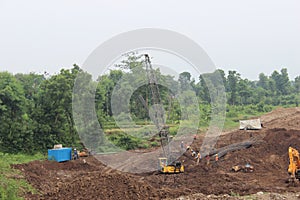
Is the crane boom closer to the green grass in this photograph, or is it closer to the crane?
the crane

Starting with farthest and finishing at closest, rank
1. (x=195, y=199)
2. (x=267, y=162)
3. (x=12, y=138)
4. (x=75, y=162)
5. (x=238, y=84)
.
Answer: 1. (x=238, y=84)
2. (x=12, y=138)
3. (x=75, y=162)
4. (x=267, y=162)
5. (x=195, y=199)

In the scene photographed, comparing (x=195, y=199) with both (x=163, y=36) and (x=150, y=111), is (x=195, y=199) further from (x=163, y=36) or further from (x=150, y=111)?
(x=150, y=111)

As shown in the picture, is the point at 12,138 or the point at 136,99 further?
the point at 136,99

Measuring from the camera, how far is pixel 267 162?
60.5 feet

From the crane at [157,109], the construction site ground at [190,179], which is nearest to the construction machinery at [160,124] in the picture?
the crane at [157,109]

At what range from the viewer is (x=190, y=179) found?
53.4 ft

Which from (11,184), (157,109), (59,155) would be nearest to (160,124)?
(157,109)

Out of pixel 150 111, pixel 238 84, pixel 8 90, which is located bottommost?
pixel 150 111

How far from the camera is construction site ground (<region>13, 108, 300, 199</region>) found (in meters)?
11.9

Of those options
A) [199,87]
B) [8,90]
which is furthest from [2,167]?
[199,87]

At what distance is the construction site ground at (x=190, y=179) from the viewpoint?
1189 centimetres

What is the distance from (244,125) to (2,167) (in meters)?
17.8

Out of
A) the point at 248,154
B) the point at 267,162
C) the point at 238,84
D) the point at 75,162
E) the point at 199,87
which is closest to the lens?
the point at 267,162

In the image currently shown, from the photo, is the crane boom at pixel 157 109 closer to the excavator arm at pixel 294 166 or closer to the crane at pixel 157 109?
the crane at pixel 157 109
